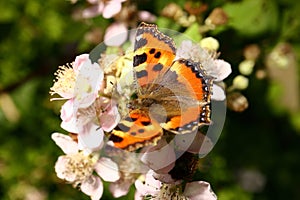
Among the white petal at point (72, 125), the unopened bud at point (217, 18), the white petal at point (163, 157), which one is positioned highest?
the unopened bud at point (217, 18)

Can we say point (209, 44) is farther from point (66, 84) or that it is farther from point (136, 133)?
point (136, 133)

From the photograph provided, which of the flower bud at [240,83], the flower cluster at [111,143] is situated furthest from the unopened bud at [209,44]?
the flower bud at [240,83]

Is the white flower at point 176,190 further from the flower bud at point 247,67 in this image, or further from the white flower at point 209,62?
the flower bud at point 247,67

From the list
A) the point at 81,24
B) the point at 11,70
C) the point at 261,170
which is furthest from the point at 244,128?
the point at 11,70

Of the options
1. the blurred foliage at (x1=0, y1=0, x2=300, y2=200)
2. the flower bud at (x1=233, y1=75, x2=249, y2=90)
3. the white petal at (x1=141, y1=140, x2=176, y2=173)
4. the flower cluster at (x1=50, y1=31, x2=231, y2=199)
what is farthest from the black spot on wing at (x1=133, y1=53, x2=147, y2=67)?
the blurred foliage at (x1=0, y1=0, x2=300, y2=200)

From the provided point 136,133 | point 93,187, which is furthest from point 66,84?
point 136,133

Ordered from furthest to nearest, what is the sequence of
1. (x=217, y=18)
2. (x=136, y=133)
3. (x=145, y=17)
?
(x=145, y=17) → (x=217, y=18) → (x=136, y=133)
